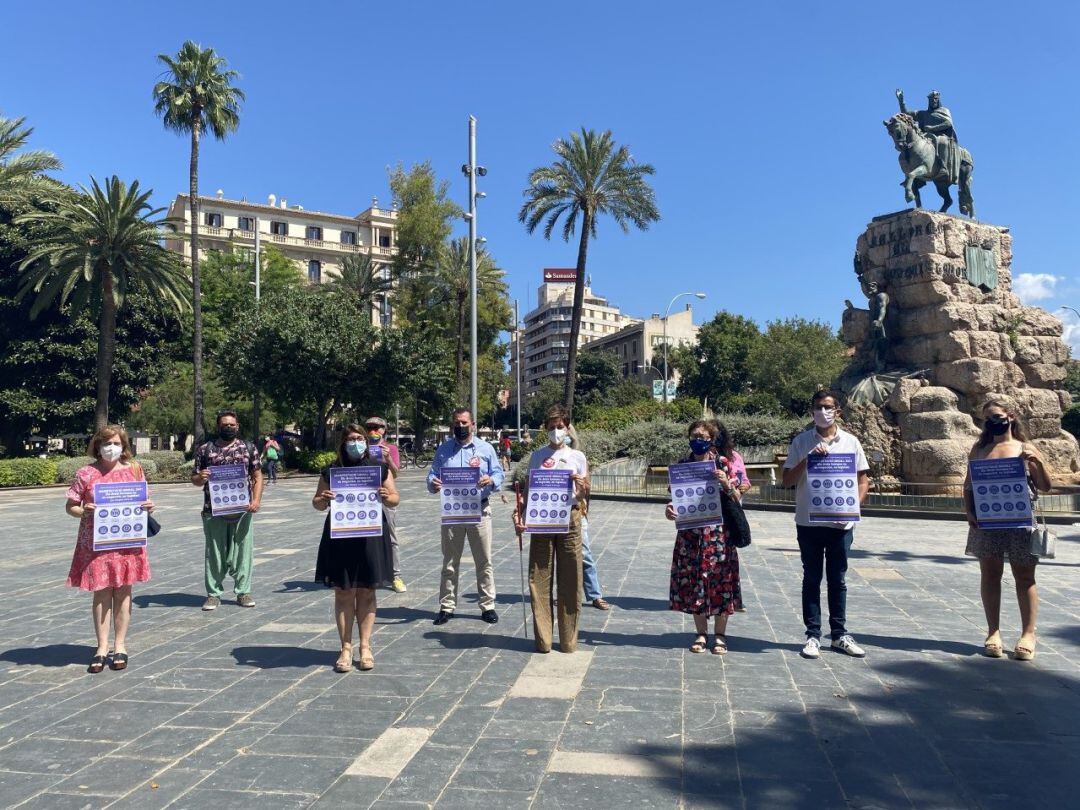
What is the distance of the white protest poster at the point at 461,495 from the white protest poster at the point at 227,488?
85.5 inches

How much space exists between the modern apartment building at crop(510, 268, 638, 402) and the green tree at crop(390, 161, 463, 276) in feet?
249

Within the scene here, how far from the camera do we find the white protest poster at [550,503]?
20.2 feet

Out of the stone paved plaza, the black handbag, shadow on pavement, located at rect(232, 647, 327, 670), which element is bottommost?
shadow on pavement, located at rect(232, 647, 327, 670)

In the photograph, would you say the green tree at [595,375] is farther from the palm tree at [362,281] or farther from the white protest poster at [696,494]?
the white protest poster at [696,494]

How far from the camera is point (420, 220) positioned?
157ft

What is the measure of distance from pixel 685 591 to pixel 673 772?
2316mm

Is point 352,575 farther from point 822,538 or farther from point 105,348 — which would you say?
point 105,348

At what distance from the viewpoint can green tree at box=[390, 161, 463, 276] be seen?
158ft

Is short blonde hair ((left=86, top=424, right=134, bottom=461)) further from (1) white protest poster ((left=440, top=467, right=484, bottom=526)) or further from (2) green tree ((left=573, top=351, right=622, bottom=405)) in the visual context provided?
(2) green tree ((left=573, top=351, right=622, bottom=405))

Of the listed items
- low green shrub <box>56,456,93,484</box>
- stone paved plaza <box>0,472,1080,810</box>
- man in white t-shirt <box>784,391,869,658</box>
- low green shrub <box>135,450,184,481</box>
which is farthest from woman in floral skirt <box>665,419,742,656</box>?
low green shrub <box>135,450,184,481</box>

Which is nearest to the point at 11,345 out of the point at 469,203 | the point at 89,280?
the point at 89,280

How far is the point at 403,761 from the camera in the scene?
416cm

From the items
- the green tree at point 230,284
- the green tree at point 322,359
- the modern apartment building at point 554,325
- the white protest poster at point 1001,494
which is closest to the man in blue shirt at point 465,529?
the white protest poster at point 1001,494

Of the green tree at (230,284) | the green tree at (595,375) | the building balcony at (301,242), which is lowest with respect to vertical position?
the green tree at (595,375)
